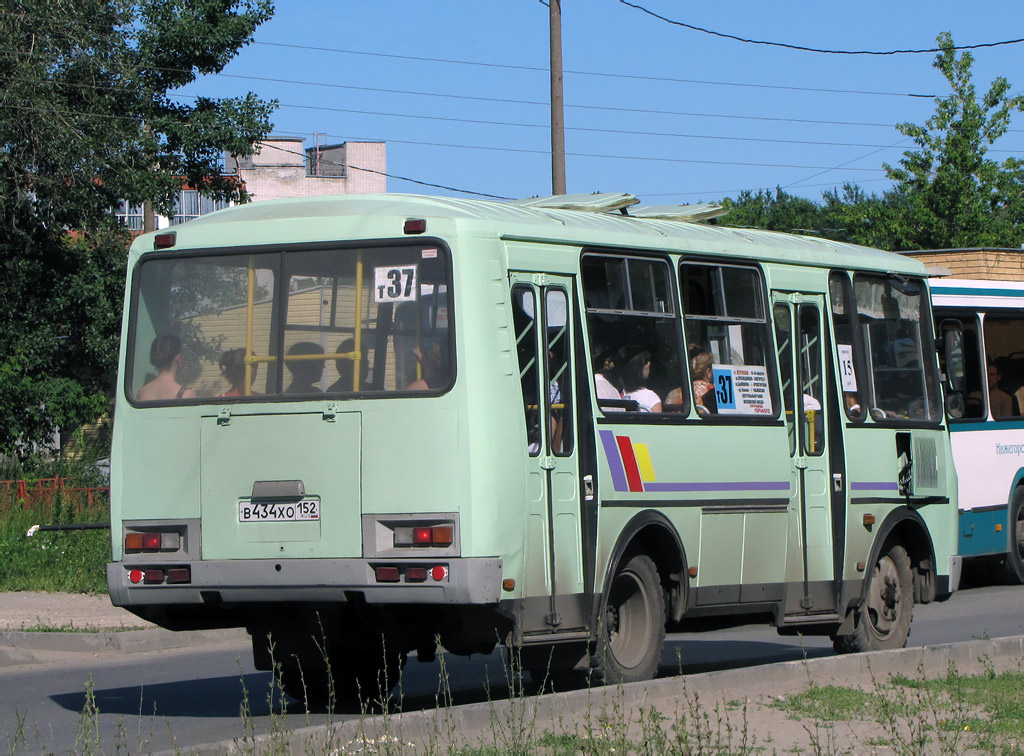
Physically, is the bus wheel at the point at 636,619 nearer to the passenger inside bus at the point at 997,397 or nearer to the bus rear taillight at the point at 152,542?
the bus rear taillight at the point at 152,542

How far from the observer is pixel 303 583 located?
27.1 feet

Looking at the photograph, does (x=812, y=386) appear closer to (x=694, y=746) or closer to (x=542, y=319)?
(x=542, y=319)

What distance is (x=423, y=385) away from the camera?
8.27 metres

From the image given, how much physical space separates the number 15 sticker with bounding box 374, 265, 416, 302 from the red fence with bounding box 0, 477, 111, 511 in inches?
487

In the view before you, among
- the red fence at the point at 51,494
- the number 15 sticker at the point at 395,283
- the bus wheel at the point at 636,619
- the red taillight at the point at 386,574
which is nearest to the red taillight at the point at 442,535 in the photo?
the red taillight at the point at 386,574

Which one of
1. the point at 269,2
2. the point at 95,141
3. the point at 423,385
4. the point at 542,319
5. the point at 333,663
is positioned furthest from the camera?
the point at 269,2

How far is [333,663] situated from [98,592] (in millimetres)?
7995

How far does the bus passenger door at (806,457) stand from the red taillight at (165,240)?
4263 millimetres

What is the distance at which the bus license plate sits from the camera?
8.34m

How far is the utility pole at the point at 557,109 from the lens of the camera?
2055 cm

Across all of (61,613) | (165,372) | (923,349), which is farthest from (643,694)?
(61,613)

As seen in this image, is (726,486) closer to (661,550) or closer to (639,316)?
(661,550)

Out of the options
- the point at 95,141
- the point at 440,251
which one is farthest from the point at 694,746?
the point at 95,141

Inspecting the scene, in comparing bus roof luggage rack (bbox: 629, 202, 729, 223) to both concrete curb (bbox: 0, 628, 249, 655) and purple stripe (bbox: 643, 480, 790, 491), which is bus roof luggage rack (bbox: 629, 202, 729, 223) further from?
concrete curb (bbox: 0, 628, 249, 655)
